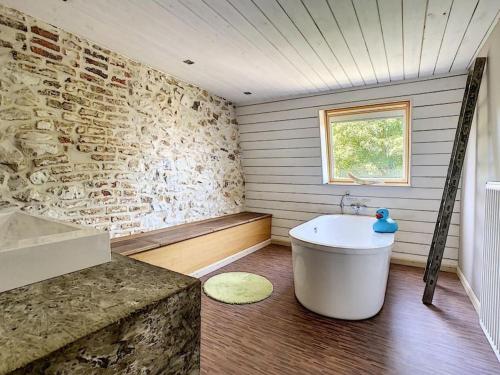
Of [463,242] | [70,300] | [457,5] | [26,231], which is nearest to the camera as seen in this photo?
[70,300]

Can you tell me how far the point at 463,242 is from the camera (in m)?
3.13

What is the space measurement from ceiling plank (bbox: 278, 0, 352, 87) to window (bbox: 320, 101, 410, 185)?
2.51ft

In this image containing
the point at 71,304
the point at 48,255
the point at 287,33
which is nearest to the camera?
the point at 71,304

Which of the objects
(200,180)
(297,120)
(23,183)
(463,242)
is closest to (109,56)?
(23,183)

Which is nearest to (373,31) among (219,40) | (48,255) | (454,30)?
(454,30)

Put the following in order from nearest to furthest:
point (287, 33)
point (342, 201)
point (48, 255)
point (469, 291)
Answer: point (48, 255) → point (287, 33) → point (469, 291) → point (342, 201)

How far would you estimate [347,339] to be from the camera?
214 cm

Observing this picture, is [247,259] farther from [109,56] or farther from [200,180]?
[109,56]

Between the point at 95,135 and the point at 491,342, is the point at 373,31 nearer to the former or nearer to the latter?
the point at 491,342

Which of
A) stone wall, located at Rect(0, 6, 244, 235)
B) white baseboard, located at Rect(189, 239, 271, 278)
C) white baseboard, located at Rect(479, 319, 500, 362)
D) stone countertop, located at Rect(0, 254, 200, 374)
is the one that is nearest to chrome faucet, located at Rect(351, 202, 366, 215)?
white baseboard, located at Rect(189, 239, 271, 278)

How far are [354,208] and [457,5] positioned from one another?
8.45 feet

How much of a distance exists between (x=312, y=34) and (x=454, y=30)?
109 cm

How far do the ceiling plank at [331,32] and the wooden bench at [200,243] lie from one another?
234 centimetres

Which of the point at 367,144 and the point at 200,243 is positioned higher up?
the point at 367,144
